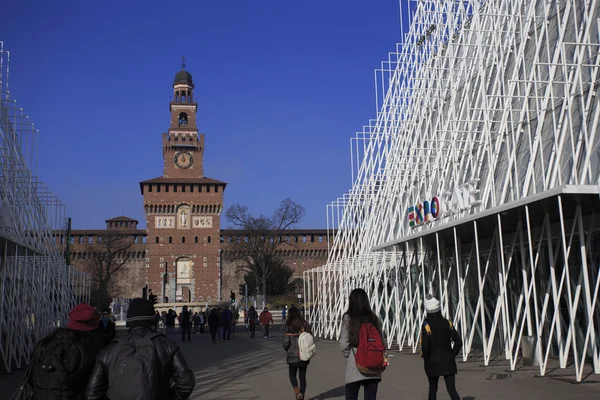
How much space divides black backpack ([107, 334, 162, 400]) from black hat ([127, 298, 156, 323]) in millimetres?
283

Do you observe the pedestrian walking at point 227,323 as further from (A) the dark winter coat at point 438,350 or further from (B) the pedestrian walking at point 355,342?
(B) the pedestrian walking at point 355,342

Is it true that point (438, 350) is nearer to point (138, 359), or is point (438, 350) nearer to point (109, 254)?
point (138, 359)

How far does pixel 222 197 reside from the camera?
80.4m

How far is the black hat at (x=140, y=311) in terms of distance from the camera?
14.4 ft

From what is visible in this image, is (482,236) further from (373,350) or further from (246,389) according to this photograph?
(373,350)

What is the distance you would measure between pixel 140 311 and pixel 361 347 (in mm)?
2706

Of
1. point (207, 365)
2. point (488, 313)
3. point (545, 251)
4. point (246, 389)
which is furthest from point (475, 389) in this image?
point (207, 365)

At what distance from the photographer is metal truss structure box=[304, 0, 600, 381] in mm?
12422

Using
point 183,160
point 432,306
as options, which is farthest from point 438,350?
point 183,160

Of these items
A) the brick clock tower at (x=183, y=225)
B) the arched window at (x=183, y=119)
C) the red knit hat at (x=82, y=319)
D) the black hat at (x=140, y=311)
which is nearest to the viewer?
the black hat at (x=140, y=311)

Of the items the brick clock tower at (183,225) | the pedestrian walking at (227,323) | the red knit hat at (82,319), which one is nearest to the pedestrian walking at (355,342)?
the red knit hat at (82,319)

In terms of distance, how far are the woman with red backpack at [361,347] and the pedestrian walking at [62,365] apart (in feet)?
8.36

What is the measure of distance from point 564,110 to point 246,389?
24.6 feet

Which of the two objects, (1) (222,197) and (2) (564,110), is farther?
(1) (222,197)
